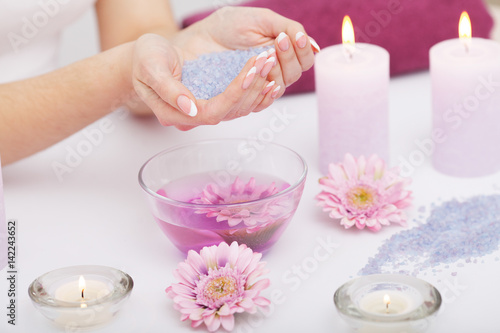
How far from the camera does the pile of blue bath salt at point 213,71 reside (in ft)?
2.87

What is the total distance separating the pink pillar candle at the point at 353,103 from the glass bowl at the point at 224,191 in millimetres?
123

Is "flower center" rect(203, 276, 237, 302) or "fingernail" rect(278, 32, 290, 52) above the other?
"fingernail" rect(278, 32, 290, 52)

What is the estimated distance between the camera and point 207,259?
0.73 meters

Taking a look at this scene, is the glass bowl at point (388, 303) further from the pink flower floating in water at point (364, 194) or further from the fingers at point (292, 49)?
the fingers at point (292, 49)

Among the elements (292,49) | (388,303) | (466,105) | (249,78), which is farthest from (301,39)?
(388,303)

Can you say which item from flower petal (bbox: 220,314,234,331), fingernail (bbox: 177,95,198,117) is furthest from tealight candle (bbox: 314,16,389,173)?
flower petal (bbox: 220,314,234,331)

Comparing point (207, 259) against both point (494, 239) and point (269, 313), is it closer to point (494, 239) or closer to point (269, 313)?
point (269, 313)

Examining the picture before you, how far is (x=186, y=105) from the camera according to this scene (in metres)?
0.78

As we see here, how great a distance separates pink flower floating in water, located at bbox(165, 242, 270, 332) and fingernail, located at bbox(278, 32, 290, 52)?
24 cm

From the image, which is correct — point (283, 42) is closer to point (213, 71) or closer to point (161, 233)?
point (213, 71)

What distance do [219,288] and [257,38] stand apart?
0.36 meters

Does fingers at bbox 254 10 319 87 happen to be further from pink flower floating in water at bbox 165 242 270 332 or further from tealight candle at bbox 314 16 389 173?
pink flower floating in water at bbox 165 242 270 332

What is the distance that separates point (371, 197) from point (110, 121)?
0.43 m

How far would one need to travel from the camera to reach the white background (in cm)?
73
